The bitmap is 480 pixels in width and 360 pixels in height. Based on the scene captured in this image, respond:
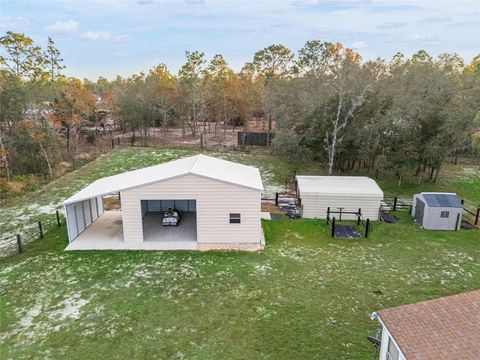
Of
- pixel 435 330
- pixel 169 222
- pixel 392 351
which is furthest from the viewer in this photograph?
pixel 169 222

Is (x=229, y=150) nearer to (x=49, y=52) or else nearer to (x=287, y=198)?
(x=287, y=198)

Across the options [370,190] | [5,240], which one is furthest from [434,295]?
[5,240]

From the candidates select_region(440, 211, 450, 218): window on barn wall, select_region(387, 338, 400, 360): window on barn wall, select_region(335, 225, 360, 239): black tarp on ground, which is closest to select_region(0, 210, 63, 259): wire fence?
select_region(335, 225, 360, 239): black tarp on ground

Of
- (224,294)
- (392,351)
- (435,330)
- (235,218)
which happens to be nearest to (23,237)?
(235,218)

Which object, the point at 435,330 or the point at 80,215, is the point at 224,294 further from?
the point at 80,215

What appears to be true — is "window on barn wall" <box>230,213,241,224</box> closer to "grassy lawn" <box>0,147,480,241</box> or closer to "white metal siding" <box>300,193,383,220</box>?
"white metal siding" <box>300,193,383,220</box>

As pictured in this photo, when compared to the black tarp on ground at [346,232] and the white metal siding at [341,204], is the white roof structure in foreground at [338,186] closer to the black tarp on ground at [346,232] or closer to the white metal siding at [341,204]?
the white metal siding at [341,204]
